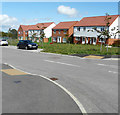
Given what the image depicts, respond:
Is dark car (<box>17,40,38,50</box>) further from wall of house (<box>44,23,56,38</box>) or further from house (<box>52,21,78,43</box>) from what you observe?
wall of house (<box>44,23,56,38</box>)

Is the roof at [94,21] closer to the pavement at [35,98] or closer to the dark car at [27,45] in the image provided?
the dark car at [27,45]

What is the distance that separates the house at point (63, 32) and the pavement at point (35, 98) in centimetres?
4252

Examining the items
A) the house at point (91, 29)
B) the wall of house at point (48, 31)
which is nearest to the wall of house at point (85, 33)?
the house at point (91, 29)

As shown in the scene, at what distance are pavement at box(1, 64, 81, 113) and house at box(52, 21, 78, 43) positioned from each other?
42525mm

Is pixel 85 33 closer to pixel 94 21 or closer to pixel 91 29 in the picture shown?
pixel 91 29

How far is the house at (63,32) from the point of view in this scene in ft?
165

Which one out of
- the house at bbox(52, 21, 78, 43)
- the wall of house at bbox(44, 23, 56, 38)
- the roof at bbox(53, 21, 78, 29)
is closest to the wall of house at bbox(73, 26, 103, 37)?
the house at bbox(52, 21, 78, 43)

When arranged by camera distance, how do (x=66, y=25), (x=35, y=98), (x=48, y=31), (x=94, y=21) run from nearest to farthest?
(x=35, y=98) → (x=94, y=21) → (x=66, y=25) → (x=48, y=31)

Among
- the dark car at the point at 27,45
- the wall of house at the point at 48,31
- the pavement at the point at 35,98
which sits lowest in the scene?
the pavement at the point at 35,98

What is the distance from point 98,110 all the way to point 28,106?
84.1 inches

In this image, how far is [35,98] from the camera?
527 centimetres

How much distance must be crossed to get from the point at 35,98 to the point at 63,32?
156ft

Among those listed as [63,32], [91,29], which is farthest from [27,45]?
[63,32]

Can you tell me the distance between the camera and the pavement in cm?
447
